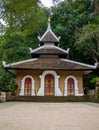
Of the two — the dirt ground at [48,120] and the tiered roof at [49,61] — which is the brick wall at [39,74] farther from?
the dirt ground at [48,120]

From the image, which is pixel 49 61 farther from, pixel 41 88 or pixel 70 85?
pixel 70 85

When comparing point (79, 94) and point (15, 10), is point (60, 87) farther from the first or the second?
point (15, 10)

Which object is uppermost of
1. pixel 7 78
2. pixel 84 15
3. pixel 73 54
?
pixel 84 15

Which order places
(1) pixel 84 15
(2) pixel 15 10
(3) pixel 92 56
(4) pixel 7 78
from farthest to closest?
1. (1) pixel 84 15
2. (3) pixel 92 56
3. (4) pixel 7 78
4. (2) pixel 15 10

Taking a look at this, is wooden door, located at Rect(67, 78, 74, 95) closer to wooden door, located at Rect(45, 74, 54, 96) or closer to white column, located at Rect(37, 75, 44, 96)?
wooden door, located at Rect(45, 74, 54, 96)

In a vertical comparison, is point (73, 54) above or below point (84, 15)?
below

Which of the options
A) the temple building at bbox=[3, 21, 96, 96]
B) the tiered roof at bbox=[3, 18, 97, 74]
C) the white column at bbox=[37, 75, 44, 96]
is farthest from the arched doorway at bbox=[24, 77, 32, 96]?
the tiered roof at bbox=[3, 18, 97, 74]

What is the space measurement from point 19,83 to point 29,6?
53.7ft

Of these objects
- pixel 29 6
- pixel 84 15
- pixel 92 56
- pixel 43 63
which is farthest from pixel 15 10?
pixel 84 15

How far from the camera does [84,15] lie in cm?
3203

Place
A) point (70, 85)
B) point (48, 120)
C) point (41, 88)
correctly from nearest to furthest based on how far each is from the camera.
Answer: point (48, 120) < point (41, 88) < point (70, 85)

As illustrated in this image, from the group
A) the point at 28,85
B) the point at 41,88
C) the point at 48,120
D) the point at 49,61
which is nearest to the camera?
the point at 48,120

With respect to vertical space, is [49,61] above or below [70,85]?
above

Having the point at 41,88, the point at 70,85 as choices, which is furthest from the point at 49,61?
the point at 70,85
